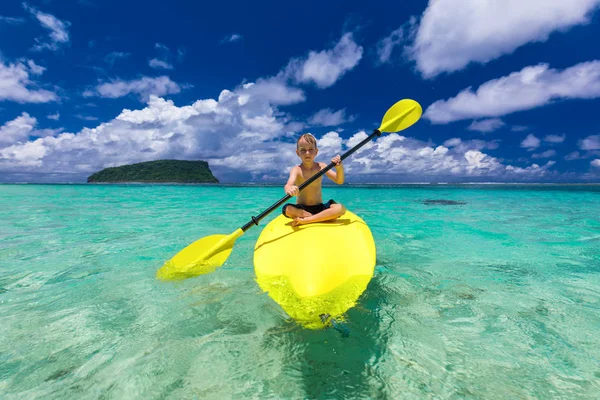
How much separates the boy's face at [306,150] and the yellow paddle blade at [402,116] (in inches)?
67.6

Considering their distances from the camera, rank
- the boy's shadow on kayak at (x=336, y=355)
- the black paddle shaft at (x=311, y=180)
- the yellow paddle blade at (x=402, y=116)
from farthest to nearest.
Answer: the yellow paddle blade at (x=402, y=116) → the black paddle shaft at (x=311, y=180) → the boy's shadow on kayak at (x=336, y=355)

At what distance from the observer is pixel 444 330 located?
2648mm

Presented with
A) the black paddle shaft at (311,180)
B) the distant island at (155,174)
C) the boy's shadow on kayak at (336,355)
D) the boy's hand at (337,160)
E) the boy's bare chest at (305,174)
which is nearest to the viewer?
the boy's shadow on kayak at (336,355)

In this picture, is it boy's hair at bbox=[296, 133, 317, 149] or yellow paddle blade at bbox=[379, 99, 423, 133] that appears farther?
yellow paddle blade at bbox=[379, 99, 423, 133]

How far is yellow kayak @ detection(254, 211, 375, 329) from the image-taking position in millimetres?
2334

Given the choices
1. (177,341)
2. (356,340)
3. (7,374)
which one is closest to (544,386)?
(356,340)

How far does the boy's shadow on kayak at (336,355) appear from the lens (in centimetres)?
191

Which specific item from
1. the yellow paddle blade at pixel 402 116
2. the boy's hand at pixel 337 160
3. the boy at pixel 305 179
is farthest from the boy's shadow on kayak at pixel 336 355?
Result: the yellow paddle blade at pixel 402 116

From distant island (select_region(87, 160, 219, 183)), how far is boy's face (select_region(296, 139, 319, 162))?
105821 millimetres

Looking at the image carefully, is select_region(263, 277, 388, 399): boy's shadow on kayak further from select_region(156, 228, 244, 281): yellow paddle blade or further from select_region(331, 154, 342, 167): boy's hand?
select_region(331, 154, 342, 167): boy's hand

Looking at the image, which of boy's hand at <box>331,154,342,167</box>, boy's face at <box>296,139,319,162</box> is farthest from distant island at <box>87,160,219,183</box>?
boy's hand at <box>331,154,342,167</box>

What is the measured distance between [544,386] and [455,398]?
0.67m

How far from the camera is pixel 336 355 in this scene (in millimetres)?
2191

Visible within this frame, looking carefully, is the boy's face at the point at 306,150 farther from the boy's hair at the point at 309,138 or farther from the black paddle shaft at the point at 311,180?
the black paddle shaft at the point at 311,180
